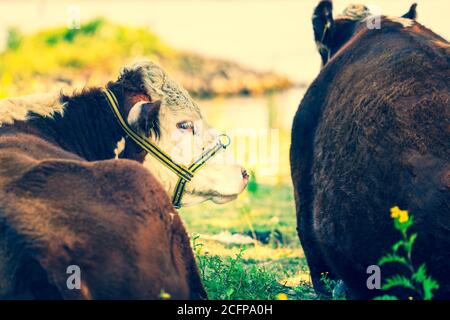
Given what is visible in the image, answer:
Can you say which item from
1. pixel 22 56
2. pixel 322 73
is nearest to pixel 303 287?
pixel 322 73

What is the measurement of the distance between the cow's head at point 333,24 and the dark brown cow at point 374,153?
0.62m

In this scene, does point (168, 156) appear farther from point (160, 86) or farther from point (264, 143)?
point (264, 143)

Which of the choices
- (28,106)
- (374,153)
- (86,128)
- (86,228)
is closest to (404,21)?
(374,153)

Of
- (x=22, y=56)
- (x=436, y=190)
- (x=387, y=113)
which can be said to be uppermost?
(x=387, y=113)

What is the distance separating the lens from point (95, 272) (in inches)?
152

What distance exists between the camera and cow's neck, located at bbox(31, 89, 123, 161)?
5133mm

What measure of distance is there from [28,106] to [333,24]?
2.75 m

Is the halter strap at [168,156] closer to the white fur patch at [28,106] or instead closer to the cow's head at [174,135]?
the cow's head at [174,135]

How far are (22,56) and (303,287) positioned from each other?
19.4 meters

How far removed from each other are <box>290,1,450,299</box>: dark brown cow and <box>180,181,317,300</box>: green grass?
0.44 metres

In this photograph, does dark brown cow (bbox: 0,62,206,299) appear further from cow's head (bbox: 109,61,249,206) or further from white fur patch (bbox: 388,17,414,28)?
white fur patch (bbox: 388,17,414,28)

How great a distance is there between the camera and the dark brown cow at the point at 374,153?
4.60 metres

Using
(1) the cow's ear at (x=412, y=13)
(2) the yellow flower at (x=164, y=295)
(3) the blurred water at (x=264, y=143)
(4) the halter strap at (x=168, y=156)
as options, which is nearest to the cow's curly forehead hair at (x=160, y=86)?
(4) the halter strap at (x=168, y=156)
